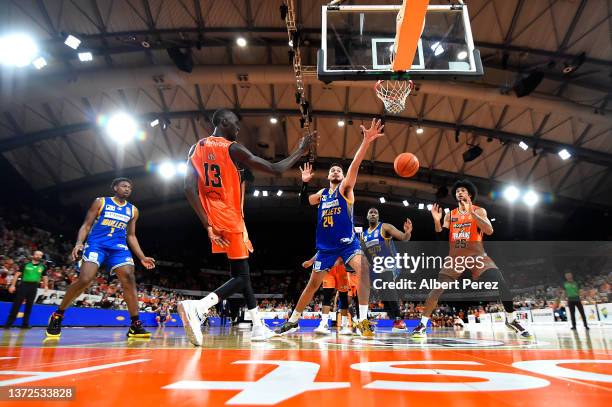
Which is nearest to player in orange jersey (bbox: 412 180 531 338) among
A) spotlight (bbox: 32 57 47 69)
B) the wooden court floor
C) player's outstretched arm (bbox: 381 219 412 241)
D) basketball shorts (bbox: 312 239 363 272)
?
player's outstretched arm (bbox: 381 219 412 241)

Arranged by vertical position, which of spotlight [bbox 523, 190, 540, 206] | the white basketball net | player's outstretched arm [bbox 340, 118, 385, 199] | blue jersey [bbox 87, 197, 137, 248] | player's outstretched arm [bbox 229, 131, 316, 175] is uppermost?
spotlight [bbox 523, 190, 540, 206]

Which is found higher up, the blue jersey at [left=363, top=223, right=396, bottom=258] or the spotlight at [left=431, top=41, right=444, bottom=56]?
the spotlight at [left=431, top=41, right=444, bottom=56]

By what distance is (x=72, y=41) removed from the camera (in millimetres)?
11258

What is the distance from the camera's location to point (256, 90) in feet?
49.0

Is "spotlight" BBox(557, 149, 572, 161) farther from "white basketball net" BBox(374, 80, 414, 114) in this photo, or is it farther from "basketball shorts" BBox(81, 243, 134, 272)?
"basketball shorts" BBox(81, 243, 134, 272)

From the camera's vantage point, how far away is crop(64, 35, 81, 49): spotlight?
1120cm

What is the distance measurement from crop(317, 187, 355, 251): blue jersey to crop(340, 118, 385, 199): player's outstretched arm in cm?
17

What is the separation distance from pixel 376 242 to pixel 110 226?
4878 mm

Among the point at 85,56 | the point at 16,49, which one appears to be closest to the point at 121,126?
the point at 85,56

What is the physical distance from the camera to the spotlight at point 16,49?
1105 cm

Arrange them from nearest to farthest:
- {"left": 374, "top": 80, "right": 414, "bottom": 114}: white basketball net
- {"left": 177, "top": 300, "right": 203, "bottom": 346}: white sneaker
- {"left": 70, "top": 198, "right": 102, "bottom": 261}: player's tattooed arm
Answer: {"left": 177, "top": 300, "right": 203, "bottom": 346}: white sneaker < {"left": 70, "top": 198, "right": 102, "bottom": 261}: player's tattooed arm < {"left": 374, "top": 80, "right": 414, "bottom": 114}: white basketball net

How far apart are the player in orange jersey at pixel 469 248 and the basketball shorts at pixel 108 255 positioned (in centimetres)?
385

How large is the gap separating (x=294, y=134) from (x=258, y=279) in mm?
14275

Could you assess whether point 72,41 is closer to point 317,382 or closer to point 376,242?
point 376,242
